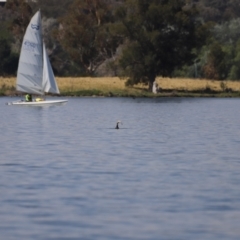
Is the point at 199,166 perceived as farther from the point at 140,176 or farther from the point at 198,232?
the point at 198,232

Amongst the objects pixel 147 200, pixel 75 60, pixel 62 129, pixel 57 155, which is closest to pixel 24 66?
pixel 62 129

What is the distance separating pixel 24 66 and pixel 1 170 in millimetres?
46794

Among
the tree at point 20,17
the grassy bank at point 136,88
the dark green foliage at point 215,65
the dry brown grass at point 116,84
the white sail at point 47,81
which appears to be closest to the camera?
the white sail at point 47,81

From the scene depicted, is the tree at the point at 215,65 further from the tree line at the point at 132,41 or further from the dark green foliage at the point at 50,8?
the dark green foliage at the point at 50,8

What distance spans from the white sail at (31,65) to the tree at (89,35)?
31.1 metres

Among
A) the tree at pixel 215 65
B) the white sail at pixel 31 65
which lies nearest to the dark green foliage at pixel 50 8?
the tree at pixel 215 65

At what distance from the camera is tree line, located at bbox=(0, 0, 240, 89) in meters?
89.1

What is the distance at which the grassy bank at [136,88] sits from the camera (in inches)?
3588

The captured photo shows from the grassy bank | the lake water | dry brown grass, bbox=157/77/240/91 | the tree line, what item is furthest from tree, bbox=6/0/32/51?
the lake water

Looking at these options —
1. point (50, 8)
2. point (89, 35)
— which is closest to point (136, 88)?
point (89, 35)

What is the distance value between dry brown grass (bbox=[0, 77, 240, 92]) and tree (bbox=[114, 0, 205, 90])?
256 cm

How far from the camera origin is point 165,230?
677 inches

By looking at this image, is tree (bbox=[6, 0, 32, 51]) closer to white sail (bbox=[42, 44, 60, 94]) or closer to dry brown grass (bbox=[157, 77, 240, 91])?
dry brown grass (bbox=[157, 77, 240, 91])

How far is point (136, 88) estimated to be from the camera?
93438mm
